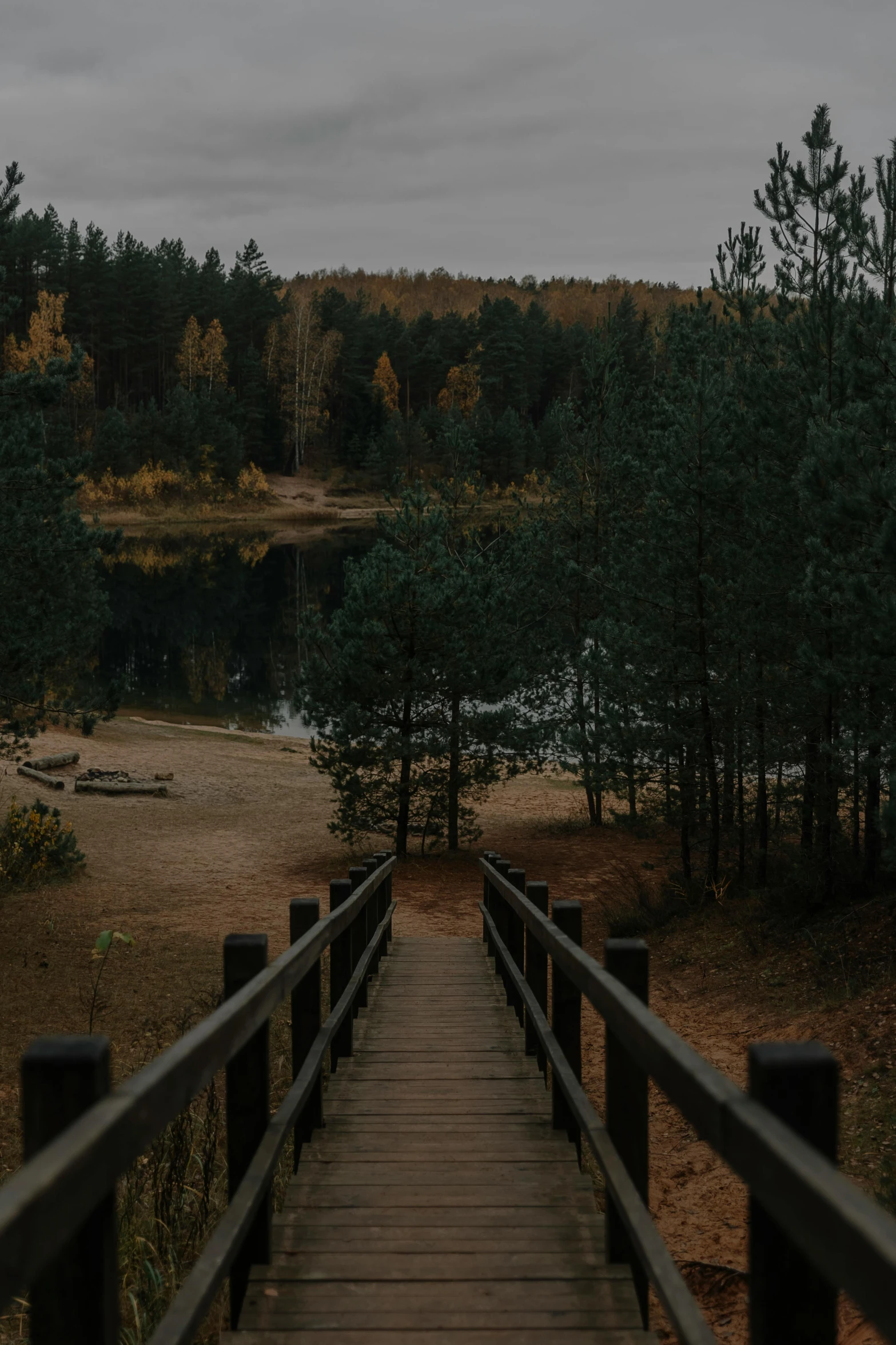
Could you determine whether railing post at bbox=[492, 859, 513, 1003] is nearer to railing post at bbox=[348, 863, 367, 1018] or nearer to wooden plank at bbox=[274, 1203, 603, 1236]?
railing post at bbox=[348, 863, 367, 1018]

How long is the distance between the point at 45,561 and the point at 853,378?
7.55m

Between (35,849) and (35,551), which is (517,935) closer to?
(35,551)

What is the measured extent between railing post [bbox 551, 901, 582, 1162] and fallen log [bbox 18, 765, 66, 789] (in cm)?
1837

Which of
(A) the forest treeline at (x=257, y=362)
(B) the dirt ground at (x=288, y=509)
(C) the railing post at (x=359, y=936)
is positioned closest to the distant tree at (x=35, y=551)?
(C) the railing post at (x=359, y=936)

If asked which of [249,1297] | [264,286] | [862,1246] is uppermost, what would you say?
[264,286]

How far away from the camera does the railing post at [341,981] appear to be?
17.3ft

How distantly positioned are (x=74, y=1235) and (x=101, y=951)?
31.2 feet

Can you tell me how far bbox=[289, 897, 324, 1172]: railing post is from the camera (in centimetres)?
393

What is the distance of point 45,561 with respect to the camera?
10859mm

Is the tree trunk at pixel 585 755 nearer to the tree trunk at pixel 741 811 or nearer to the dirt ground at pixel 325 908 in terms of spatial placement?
the dirt ground at pixel 325 908

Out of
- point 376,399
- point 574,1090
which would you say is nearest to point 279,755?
point 574,1090

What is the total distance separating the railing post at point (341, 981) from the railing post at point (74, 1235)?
3.58 metres

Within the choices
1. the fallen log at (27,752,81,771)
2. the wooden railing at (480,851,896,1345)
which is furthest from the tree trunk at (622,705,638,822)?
the fallen log at (27,752,81,771)

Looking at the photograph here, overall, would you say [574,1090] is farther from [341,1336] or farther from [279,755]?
[279,755]
